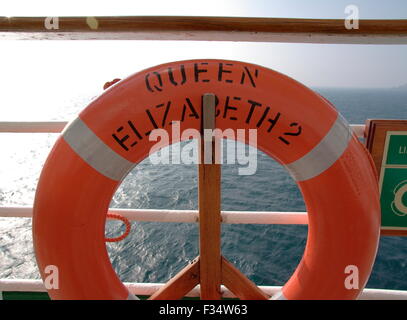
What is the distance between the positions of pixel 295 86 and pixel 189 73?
0.34 meters

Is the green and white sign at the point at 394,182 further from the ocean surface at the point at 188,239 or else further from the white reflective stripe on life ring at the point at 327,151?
the ocean surface at the point at 188,239

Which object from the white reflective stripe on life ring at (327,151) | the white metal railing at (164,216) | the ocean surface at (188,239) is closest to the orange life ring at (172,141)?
the white reflective stripe on life ring at (327,151)

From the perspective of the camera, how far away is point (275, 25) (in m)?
1.01

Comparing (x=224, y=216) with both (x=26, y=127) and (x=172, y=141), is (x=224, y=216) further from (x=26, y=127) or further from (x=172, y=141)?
(x=26, y=127)

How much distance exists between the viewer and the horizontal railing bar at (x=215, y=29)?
1013 millimetres

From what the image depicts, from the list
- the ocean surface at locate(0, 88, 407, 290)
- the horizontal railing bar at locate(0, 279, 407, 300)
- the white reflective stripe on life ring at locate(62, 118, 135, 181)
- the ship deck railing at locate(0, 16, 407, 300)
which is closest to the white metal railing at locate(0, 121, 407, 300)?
the horizontal railing bar at locate(0, 279, 407, 300)

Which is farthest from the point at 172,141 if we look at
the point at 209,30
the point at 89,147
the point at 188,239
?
the point at 188,239

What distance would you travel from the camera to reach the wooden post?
3.08 feet

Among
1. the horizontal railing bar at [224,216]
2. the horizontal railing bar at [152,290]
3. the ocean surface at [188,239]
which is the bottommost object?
the ocean surface at [188,239]

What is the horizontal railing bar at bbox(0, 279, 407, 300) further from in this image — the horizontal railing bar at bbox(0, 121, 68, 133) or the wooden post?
the horizontal railing bar at bbox(0, 121, 68, 133)

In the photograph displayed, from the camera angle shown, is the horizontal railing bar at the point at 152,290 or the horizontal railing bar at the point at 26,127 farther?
the horizontal railing bar at the point at 152,290

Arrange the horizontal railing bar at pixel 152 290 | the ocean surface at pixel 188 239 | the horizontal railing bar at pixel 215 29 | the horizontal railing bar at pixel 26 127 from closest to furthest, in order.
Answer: the horizontal railing bar at pixel 215 29 < the horizontal railing bar at pixel 26 127 < the horizontal railing bar at pixel 152 290 < the ocean surface at pixel 188 239

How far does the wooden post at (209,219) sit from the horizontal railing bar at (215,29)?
0.37 meters

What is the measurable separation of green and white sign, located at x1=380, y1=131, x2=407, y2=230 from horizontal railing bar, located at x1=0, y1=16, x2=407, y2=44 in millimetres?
409
